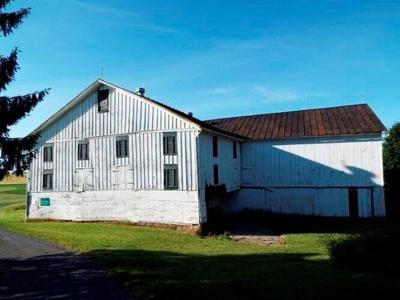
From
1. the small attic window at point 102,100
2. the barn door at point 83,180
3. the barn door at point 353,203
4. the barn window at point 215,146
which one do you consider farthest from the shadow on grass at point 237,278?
the barn door at point 353,203

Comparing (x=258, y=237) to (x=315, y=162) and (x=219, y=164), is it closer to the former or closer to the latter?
(x=219, y=164)

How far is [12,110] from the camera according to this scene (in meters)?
15.7

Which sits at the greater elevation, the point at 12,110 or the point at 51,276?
the point at 12,110

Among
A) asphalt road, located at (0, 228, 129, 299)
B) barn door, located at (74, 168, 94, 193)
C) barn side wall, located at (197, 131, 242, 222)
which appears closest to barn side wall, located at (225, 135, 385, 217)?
barn side wall, located at (197, 131, 242, 222)

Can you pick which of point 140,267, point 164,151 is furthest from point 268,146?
point 140,267

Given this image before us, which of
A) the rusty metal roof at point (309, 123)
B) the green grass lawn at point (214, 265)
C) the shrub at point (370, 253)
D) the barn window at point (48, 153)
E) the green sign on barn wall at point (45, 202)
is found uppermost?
the rusty metal roof at point (309, 123)

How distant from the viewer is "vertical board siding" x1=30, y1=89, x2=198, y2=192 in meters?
25.2

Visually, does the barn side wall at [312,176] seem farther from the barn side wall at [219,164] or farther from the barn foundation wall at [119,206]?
the barn foundation wall at [119,206]

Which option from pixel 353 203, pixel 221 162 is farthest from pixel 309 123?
pixel 221 162

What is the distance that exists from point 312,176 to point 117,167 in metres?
16.3

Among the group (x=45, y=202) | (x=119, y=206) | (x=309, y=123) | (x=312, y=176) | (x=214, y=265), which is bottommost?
(x=214, y=265)

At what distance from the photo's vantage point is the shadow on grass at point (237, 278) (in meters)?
9.03

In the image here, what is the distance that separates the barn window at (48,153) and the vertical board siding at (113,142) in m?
0.33

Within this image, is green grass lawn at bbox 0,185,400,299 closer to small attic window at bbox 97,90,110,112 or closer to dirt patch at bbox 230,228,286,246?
dirt patch at bbox 230,228,286,246
